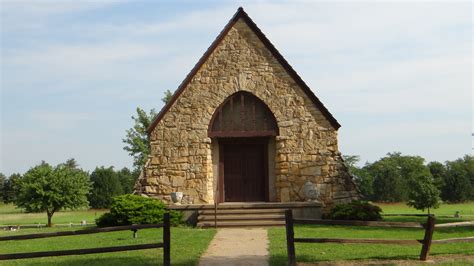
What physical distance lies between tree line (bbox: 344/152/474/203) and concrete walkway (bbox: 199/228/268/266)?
98.6 feet

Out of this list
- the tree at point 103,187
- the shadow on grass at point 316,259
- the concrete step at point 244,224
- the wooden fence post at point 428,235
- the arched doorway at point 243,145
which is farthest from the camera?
the tree at point 103,187

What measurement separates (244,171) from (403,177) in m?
40.8

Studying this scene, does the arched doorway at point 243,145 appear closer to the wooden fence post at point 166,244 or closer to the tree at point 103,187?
the wooden fence post at point 166,244

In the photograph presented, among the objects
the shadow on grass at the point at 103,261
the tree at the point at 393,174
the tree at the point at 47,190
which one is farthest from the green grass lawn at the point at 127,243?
the tree at the point at 393,174

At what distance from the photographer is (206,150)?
19891 millimetres

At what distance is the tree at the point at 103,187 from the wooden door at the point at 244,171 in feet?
85.6

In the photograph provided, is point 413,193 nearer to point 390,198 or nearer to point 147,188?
point 147,188

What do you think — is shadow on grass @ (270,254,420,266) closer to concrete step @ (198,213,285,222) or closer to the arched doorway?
concrete step @ (198,213,285,222)

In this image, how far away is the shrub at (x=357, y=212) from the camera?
17.2 metres

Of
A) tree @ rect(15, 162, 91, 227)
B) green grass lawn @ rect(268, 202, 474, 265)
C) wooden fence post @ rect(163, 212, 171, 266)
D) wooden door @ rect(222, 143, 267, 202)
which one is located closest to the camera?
wooden fence post @ rect(163, 212, 171, 266)

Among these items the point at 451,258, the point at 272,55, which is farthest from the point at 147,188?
the point at 451,258

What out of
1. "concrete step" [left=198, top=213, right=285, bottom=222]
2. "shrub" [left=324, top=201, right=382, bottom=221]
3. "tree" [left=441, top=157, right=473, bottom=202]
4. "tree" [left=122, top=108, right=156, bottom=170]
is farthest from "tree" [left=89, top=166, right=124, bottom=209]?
"tree" [left=441, top=157, right=473, bottom=202]

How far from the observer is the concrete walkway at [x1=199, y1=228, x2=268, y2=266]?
1045 centimetres

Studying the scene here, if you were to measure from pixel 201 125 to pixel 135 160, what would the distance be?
24.9 meters
